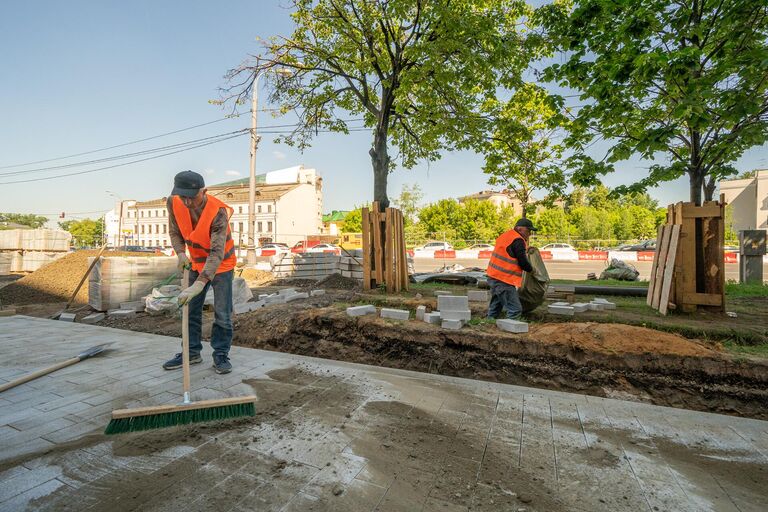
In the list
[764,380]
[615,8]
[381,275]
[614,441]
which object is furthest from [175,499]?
[615,8]

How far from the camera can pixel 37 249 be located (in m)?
19.7

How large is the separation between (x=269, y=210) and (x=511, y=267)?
54109 mm

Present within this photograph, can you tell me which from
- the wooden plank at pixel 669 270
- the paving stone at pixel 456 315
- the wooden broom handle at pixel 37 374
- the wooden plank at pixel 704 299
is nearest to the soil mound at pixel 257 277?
the wooden broom handle at pixel 37 374

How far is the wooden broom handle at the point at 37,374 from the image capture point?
12.0 ft

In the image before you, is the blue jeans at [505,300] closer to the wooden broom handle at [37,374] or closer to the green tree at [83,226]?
the wooden broom handle at [37,374]

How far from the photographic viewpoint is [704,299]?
19.9 feet

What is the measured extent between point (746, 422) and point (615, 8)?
22.1 ft

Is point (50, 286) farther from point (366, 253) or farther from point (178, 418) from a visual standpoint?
point (178, 418)

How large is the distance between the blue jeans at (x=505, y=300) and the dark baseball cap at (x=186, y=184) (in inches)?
174

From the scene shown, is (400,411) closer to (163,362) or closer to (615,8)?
(163,362)

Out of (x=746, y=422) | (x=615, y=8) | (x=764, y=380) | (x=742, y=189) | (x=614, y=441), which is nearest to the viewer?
(x=614, y=441)

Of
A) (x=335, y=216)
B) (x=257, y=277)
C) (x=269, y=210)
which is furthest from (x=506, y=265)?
(x=335, y=216)

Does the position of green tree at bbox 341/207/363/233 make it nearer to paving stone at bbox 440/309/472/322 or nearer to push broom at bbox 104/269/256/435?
paving stone at bbox 440/309/472/322

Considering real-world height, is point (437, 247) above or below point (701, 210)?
below
